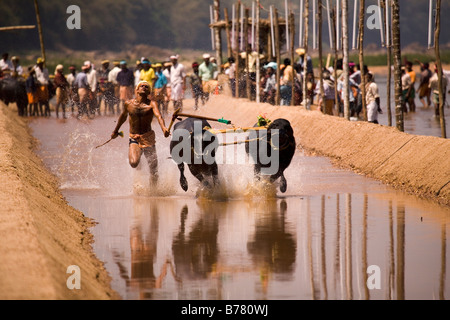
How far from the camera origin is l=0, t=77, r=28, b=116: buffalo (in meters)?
35.8

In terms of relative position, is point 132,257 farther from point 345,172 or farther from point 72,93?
point 72,93

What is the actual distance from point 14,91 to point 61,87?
172cm

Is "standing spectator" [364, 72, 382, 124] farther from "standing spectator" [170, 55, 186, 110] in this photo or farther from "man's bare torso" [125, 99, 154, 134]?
"standing spectator" [170, 55, 186, 110]

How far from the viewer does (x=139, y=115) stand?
14.4 m

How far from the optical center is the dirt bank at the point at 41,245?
7043mm

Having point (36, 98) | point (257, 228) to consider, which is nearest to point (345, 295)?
point (257, 228)

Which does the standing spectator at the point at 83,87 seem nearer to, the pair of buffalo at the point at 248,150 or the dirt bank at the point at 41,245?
the dirt bank at the point at 41,245

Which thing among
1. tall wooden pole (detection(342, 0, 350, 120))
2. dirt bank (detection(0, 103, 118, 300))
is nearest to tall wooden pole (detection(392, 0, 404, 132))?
tall wooden pole (detection(342, 0, 350, 120))

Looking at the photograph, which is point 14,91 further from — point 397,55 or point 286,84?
point 397,55

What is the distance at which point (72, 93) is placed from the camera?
36750 mm

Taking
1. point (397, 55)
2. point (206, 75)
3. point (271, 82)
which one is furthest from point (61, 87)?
point (397, 55)

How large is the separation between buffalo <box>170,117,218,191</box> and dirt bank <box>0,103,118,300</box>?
68.6 inches

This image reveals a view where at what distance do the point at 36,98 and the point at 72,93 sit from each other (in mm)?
1501

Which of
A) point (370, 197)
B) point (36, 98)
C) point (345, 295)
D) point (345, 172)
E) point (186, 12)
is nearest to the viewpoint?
point (345, 295)
